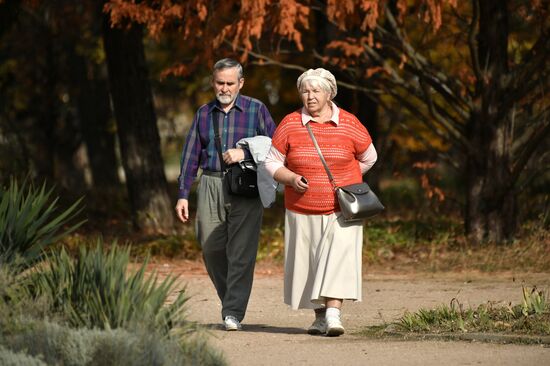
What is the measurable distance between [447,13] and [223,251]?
26.4ft

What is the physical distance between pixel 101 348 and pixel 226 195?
2841 millimetres

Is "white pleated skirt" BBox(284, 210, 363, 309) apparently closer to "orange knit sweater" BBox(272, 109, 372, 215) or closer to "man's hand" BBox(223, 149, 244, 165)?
"orange knit sweater" BBox(272, 109, 372, 215)

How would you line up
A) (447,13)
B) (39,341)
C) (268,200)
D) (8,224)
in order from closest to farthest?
(39,341), (8,224), (268,200), (447,13)

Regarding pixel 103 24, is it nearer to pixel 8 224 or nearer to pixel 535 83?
pixel 535 83

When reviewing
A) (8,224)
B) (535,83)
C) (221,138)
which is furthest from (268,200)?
(535,83)

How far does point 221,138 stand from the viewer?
8719 mm

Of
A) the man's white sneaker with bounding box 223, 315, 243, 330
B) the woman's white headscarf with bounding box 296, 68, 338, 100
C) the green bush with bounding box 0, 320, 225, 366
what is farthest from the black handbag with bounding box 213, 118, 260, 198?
the green bush with bounding box 0, 320, 225, 366

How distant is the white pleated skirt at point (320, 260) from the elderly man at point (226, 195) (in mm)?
373

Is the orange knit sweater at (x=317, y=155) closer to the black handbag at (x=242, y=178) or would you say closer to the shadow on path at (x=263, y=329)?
the black handbag at (x=242, y=178)

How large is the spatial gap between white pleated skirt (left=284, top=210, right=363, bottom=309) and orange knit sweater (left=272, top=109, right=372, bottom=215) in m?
0.10

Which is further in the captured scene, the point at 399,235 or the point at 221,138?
the point at 399,235

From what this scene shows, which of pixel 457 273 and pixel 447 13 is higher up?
pixel 447 13

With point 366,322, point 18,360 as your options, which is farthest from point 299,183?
point 18,360

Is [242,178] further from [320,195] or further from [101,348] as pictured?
[101,348]
